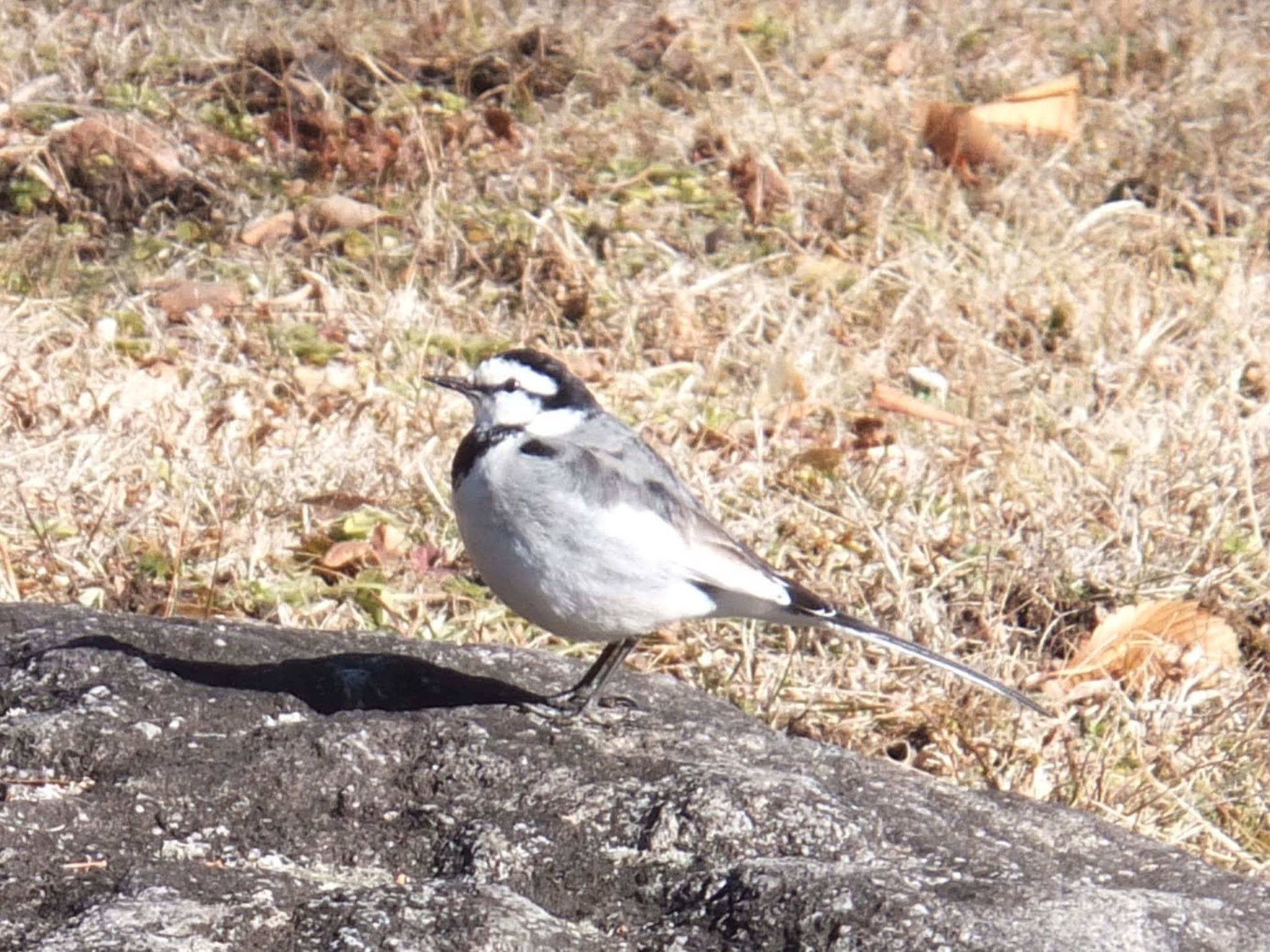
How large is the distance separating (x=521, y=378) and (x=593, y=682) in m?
0.77

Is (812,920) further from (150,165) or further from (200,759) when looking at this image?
(150,165)

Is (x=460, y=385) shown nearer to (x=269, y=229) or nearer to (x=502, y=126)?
(x=269, y=229)

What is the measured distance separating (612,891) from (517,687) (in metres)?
1.29

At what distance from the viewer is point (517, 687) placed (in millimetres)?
4238

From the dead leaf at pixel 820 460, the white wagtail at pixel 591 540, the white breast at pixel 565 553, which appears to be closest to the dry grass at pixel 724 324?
the dead leaf at pixel 820 460

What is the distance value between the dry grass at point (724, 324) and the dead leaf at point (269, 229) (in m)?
0.09

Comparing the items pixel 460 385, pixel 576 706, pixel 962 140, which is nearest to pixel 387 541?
pixel 460 385

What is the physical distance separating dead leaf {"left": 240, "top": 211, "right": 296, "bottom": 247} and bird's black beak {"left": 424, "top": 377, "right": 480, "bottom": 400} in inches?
131

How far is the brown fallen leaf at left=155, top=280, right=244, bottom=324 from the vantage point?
7.10 meters

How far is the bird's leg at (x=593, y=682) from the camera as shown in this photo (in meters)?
3.96

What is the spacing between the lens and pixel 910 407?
686 cm

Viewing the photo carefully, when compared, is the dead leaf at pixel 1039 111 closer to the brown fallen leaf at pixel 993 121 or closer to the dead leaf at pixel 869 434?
the brown fallen leaf at pixel 993 121

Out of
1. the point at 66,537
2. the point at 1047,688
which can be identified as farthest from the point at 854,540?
the point at 66,537

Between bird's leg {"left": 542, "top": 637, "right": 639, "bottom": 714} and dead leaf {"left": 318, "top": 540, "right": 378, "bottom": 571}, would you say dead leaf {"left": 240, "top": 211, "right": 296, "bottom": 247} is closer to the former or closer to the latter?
dead leaf {"left": 318, "top": 540, "right": 378, "bottom": 571}
